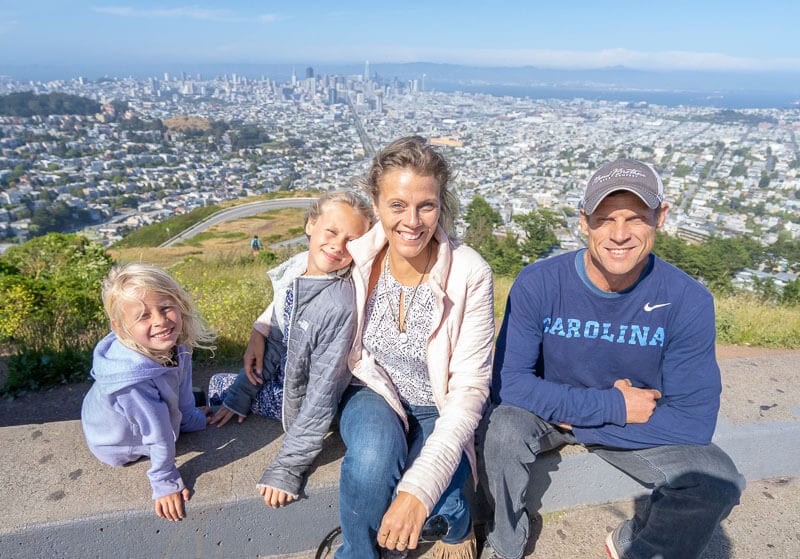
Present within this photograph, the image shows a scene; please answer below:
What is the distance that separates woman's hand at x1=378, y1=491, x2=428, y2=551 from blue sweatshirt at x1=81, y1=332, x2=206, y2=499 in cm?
78

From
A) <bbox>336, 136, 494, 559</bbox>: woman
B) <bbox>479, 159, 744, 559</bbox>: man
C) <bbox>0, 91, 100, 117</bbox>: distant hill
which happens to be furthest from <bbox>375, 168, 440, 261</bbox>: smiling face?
<bbox>0, 91, 100, 117</bbox>: distant hill

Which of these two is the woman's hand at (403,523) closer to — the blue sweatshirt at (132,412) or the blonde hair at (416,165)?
the blue sweatshirt at (132,412)

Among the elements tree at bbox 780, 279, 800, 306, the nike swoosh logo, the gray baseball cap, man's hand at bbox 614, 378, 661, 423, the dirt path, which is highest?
the gray baseball cap

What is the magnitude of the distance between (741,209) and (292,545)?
4218cm

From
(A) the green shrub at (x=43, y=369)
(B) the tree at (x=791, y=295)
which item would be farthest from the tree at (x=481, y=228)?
(A) the green shrub at (x=43, y=369)

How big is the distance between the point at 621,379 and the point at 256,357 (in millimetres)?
1564

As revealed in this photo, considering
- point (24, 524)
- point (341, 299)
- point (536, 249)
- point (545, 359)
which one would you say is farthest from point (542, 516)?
point (536, 249)

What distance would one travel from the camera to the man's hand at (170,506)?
6.09ft

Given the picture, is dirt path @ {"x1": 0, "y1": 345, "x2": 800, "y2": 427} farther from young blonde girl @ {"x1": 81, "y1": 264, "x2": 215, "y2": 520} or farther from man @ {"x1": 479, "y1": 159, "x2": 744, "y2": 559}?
man @ {"x1": 479, "y1": 159, "x2": 744, "y2": 559}

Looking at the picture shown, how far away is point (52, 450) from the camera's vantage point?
2127 millimetres

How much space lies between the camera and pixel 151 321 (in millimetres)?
1895

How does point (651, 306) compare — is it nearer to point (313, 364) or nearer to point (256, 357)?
point (313, 364)

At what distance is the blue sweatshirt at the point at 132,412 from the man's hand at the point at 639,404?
168cm

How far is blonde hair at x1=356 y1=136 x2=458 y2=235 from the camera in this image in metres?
1.90
